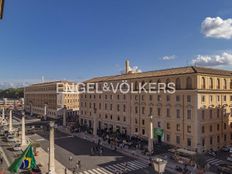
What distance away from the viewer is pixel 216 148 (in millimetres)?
48281

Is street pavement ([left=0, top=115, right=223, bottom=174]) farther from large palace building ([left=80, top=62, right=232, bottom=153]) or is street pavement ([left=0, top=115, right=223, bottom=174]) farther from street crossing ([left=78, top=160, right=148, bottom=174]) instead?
large palace building ([left=80, top=62, right=232, bottom=153])

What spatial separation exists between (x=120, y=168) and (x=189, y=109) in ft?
63.0

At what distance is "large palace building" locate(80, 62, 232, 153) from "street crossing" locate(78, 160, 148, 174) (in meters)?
12.3

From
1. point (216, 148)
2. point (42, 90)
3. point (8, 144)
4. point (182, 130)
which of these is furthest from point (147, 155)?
point (42, 90)

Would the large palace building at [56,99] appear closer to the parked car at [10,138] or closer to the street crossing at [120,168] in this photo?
the parked car at [10,138]

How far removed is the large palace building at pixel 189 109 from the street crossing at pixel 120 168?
12327mm

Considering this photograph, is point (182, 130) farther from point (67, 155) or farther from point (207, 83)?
point (67, 155)

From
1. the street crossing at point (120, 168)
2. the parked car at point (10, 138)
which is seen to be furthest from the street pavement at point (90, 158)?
the parked car at point (10, 138)

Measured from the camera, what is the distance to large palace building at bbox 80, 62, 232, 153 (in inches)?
1791

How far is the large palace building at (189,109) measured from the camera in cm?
4550

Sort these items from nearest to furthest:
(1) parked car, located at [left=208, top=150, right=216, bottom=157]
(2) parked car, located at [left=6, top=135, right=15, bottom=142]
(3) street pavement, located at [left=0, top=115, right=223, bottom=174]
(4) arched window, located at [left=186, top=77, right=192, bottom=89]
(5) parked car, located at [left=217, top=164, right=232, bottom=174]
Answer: (5) parked car, located at [left=217, top=164, right=232, bottom=174], (3) street pavement, located at [left=0, top=115, right=223, bottom=174], (1) parked car, located at [left=208, top=150, right=216, bottom=157], (4) arched window, located at [left=186, top=77, right=192, bottom=89], (2) parked car, located at [left=6, top=135, right=15, bottom=142]

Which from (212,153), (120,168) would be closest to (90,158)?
(120,168)

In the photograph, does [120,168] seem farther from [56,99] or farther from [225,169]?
[56,99]

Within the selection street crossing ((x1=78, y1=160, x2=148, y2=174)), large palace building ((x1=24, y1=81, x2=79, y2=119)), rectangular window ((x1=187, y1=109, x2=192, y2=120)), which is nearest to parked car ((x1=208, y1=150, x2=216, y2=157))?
rectangular window ((x1=187, y1=109, x2=192, y2=120))
